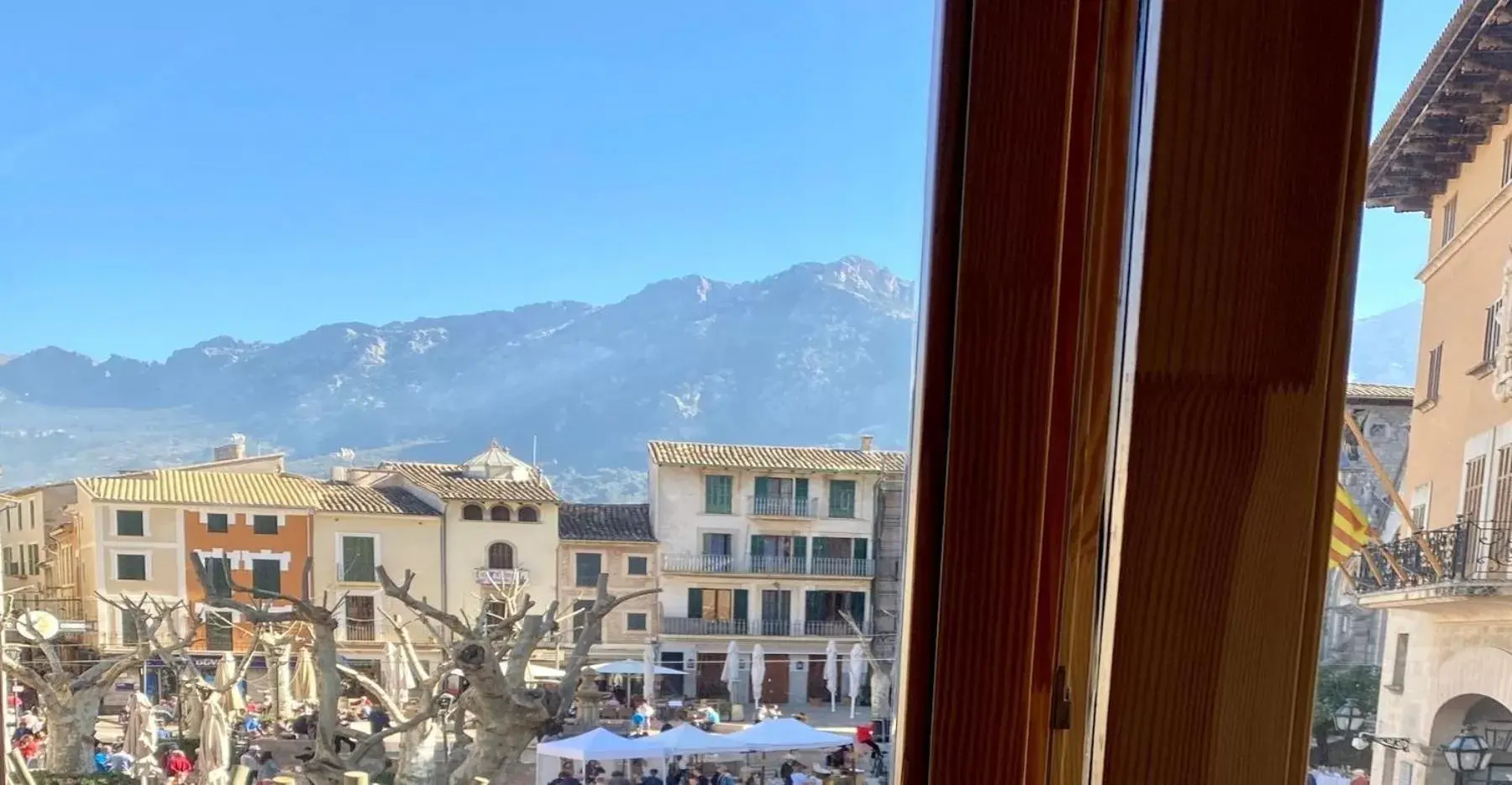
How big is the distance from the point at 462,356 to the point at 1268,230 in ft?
2.88

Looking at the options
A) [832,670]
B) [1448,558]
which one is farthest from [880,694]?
[1448,558]

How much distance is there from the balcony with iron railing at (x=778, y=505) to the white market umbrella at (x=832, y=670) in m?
0.17

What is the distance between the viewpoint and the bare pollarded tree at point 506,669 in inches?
40.3

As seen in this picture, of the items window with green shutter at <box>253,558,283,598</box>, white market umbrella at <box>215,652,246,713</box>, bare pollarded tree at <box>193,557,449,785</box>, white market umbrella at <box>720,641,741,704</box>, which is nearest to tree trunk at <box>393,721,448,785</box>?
bare pollarded tree at <box>193,557,449,785</box>

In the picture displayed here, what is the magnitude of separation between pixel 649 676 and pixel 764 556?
0.94ft

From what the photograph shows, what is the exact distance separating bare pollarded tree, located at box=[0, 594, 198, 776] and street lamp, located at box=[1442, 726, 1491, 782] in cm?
121

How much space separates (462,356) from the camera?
1.04 metres

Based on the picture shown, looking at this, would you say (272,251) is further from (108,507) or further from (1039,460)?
(1039,460)

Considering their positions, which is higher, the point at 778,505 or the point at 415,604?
the point at 778,505

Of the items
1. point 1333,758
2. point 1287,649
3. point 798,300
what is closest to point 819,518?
point 798,300

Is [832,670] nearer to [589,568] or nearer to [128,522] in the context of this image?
[589,568]

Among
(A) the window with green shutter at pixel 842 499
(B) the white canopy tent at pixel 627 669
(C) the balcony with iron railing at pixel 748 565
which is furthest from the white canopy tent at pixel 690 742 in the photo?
(A) the window with green shutter at pixel 842 499

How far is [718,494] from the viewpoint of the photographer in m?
1.29

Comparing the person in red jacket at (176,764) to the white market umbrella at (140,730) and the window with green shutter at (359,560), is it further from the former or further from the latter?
the window with green shutter at (359,560)
